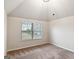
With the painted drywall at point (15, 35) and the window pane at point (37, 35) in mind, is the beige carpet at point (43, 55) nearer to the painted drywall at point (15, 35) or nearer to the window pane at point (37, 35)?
the painted drywall at point (15, 35)

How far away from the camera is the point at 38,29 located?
5703 mm

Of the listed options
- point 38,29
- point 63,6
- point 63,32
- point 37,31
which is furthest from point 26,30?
point 63,6

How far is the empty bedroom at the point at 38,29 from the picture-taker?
366cm

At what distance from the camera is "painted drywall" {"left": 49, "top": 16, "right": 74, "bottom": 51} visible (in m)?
4.10

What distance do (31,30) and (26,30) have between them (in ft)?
1.45

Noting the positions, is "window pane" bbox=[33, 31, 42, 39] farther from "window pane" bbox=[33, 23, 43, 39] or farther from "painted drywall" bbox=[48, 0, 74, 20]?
"painted drywall" bbox=[48, 0, 74, 20]

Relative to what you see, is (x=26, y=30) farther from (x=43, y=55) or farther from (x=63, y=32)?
(x=63, y=32)

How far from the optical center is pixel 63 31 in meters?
4.72

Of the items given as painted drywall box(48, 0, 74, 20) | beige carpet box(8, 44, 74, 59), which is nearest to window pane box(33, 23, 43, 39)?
beige carpet box(8, 44, 74, 59)

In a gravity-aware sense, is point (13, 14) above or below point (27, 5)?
below

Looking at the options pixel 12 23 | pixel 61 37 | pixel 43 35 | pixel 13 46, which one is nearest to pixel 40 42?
pixel 43 35

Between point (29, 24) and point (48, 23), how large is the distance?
7.03 ft

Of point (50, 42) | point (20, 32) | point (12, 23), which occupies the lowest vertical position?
point (50, 42)

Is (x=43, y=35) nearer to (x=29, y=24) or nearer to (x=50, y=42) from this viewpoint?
(x=50, y=42)
